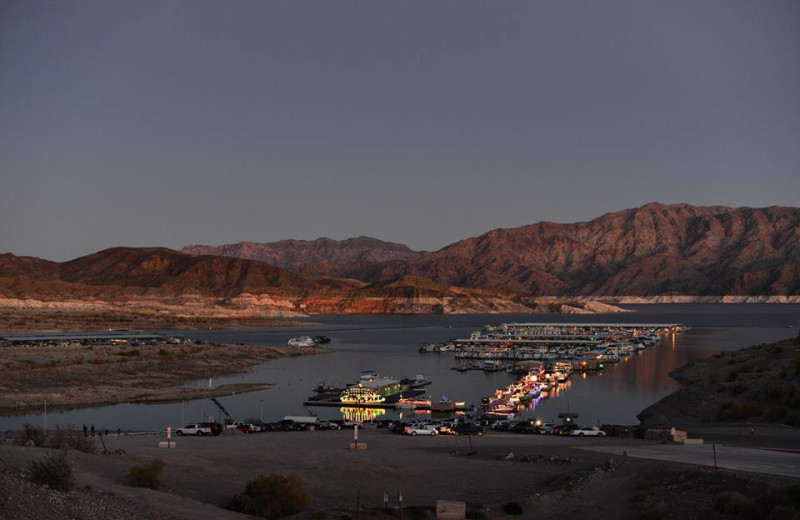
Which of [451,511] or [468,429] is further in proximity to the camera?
[468,429]

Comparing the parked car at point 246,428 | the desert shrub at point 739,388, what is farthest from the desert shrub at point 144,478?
the desert shrub at point 739,388

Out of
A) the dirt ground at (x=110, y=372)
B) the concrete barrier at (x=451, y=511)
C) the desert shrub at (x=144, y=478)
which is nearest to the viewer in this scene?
the concrete barrier at (x=451, y=511)

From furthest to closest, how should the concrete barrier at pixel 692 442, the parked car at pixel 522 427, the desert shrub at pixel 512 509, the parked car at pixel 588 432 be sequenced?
the parked car at pixel 522 427 < the parked car at pixel 588 432 < the concrete barrier at pixel 692 442 < the desert shrub at pixel 512 509

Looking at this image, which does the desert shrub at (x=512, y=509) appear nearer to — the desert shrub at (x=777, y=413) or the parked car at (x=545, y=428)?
the parked car at (x=545, y=428)

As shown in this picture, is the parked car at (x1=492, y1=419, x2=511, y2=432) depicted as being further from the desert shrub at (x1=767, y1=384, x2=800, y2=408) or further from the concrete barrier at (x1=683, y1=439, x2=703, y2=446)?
the desert shrub at (x1=767, y1=384, x2=800, y2=408)

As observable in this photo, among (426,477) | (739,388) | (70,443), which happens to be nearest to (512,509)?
(426,477)

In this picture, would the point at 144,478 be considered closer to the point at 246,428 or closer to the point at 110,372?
the point at 246,428
